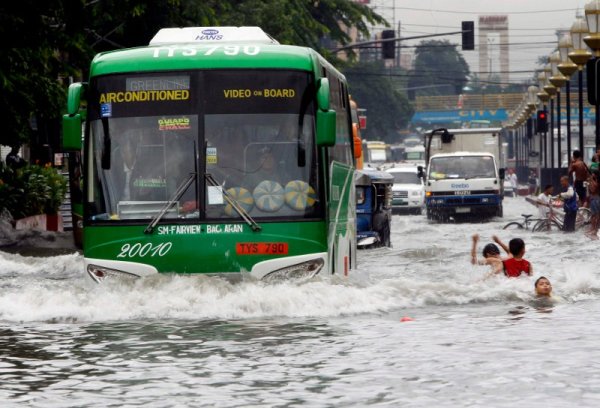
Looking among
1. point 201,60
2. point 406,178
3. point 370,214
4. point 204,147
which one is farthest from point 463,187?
point 204,147

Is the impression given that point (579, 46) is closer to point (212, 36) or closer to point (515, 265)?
point (515, 265)

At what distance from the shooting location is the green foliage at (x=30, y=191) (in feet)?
111

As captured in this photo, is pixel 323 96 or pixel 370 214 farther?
pixel 370 214

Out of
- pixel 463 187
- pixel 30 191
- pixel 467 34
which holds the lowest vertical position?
pixel 463 187

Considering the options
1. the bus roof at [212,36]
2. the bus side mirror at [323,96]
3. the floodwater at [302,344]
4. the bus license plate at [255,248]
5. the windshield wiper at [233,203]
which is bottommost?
the floodwater at [302,344]

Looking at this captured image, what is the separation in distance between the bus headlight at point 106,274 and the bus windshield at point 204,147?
Result: 50 centimetres

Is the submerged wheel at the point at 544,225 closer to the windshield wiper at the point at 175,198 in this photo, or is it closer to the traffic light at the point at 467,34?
the traffic light at the point at 467,34

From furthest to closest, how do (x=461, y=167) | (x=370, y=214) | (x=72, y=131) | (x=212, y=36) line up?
(x=461, y=167)
(x=370, y=214)
(x=212, y=36)
(x=72, y=131)

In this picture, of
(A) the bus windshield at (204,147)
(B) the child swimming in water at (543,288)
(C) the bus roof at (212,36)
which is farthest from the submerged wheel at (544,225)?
(A) the bus windshield at (204,147)

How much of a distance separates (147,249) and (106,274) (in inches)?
21.0

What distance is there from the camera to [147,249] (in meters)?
15.3

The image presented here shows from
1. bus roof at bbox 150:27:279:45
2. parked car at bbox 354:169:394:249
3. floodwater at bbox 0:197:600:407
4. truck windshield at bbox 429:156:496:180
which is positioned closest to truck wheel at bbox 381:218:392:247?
parked car at bbox 354:169:394:249

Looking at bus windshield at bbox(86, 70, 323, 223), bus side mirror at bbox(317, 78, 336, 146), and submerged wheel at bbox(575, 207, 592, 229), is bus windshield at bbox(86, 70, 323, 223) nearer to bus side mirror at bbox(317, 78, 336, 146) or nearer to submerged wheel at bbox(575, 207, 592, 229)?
bus side mirror at bbox(317, 78, 336, 146)

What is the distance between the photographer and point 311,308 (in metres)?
15.2
